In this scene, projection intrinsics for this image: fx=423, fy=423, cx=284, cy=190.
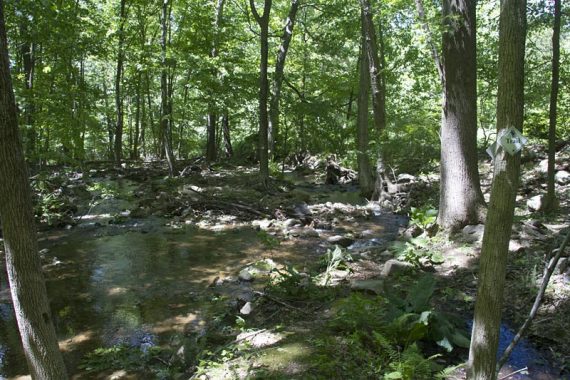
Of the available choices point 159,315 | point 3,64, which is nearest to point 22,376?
point 159,315

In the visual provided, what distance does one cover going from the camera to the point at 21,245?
3.00m

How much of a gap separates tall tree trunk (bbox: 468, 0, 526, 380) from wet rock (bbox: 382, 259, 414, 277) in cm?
349

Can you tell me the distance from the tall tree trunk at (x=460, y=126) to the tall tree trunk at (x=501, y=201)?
16.6ft

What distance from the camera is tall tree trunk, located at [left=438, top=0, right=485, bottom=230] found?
7.55m

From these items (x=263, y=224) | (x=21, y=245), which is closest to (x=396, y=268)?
(x=21, y=245)

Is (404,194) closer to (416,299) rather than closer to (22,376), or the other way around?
(416,299)

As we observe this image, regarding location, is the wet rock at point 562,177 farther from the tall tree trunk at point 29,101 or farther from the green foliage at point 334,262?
the tall tree trunk at point 29,101

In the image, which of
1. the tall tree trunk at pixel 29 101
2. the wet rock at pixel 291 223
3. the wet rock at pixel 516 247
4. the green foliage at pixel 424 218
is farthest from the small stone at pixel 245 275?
the tall tree trunk at pixel 29 101

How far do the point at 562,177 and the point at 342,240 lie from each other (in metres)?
7.67

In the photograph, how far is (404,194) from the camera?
13.5m

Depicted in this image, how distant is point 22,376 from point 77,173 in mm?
17655

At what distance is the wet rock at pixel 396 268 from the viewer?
6.32 meters

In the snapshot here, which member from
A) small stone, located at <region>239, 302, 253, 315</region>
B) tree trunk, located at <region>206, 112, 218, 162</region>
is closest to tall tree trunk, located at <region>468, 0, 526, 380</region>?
small stone, located at <region>239, 302, 253, 315</region>

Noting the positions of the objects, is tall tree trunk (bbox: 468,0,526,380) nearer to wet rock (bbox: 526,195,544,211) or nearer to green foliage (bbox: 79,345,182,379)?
green foliage (bbox: 79,345,182,379)
